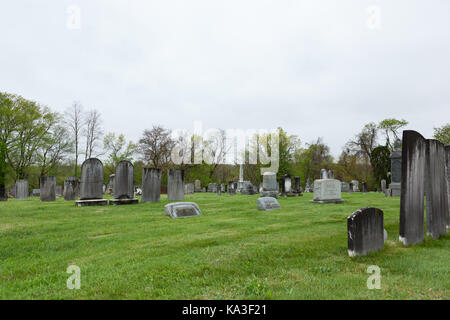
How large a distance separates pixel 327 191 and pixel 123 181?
11510 millimetres

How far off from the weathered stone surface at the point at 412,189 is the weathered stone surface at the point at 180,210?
663 centimetres

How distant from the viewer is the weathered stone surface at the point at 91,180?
499 inches

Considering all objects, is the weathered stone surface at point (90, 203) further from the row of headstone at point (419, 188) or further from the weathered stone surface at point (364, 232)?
the row of headstone at point (419, 188)

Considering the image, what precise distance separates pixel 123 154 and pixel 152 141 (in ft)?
19.2

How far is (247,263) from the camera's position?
4.11m

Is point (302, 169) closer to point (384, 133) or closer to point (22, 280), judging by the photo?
point (384, 133)

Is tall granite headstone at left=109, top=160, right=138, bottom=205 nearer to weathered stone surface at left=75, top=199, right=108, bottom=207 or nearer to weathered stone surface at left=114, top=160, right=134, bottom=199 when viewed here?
weathered stone surface at left=114, top=160, right=134, bottom=199

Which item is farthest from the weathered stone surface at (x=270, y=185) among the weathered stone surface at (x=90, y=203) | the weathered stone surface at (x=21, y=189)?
the weathered stone surface at (x=21, y=189)

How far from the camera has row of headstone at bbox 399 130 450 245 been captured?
213 inches

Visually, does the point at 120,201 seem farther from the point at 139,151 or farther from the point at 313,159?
the point at 313,159

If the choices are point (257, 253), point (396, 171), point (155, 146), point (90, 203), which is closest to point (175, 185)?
point (90, 203)

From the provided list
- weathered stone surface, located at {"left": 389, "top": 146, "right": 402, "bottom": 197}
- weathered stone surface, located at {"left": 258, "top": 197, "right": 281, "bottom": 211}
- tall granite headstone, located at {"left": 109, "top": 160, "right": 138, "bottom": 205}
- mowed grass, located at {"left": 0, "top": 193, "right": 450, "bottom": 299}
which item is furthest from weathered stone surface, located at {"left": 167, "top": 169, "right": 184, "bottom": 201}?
weathered stone surface, located at {"left": 389, "top": 146, "right": 402, "bottom": 197}

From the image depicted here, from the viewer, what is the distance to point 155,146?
38.7m
